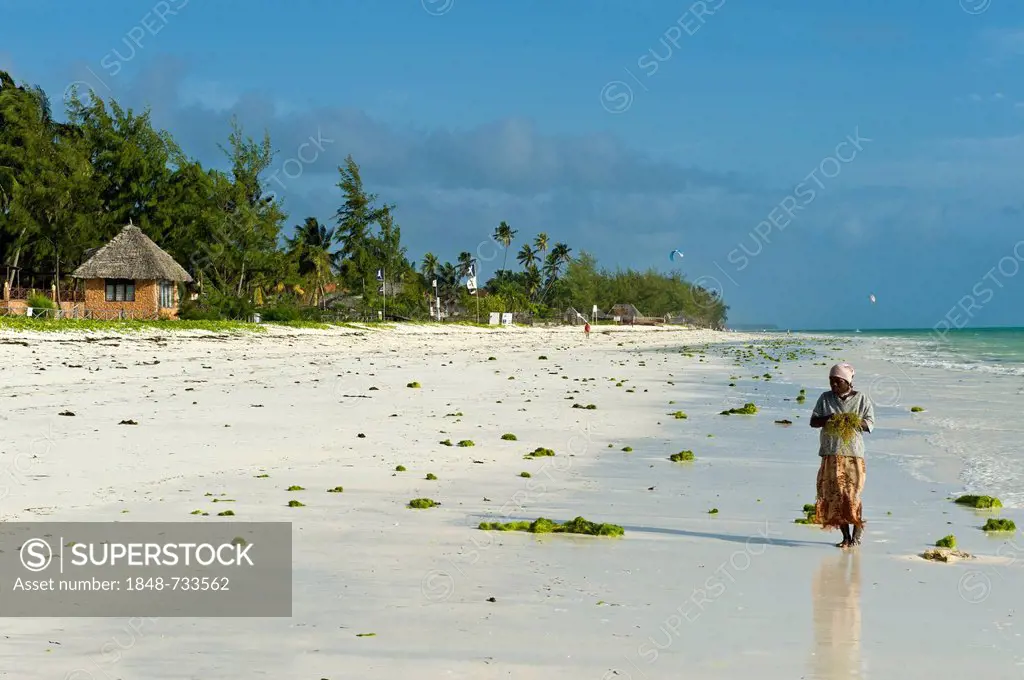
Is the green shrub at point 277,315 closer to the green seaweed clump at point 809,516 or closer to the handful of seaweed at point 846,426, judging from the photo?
the green seaweed clump at point 809,516

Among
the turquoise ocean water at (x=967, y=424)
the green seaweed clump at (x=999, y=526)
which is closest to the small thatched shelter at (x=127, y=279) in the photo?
the turquoise ocean water at (x=967, y=424)

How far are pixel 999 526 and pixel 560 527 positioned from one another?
3697mm

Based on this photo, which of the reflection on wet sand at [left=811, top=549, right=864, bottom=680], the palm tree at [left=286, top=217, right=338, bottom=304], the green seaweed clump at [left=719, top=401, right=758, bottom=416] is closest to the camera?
the reflection on wet sand at [left=811, top=549, right=864, bottom=680]

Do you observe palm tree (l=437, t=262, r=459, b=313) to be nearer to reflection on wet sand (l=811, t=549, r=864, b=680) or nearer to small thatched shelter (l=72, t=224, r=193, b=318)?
small thatched shelter (l=72, t=224, r=193, b=318)

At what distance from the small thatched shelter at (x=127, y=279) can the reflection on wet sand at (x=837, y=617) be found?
53018mm

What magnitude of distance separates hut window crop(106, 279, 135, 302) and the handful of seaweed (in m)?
54.1

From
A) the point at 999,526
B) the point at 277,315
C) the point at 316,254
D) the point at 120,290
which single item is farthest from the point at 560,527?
the point at 316,254

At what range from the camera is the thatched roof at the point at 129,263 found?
5509cm

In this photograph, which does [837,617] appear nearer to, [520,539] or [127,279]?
[520,539]

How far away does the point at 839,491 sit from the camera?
746 cm

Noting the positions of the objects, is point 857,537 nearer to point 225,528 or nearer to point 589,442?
point 225,528

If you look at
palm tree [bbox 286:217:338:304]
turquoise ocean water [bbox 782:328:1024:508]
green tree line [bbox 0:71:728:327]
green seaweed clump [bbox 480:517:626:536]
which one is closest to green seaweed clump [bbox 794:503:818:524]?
green seaweed clump [bbox 480:517:626:536]

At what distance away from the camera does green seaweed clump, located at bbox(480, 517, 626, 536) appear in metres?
7.56

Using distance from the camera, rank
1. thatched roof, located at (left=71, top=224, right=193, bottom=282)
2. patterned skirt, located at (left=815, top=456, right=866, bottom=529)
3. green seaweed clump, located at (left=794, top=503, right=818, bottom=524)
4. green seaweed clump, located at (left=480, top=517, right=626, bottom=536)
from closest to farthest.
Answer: patterned skirt, located at (left=815, top=456, right=866, bottom=529) < green seaweed clump, located at (left=480, top=517, right=626, bottom=536) < green seaweed clump, located at (left=794, top=503, right=818, bottom=524) < thatched roof, located at (left=71, top=224, right=193, bottom=282)
